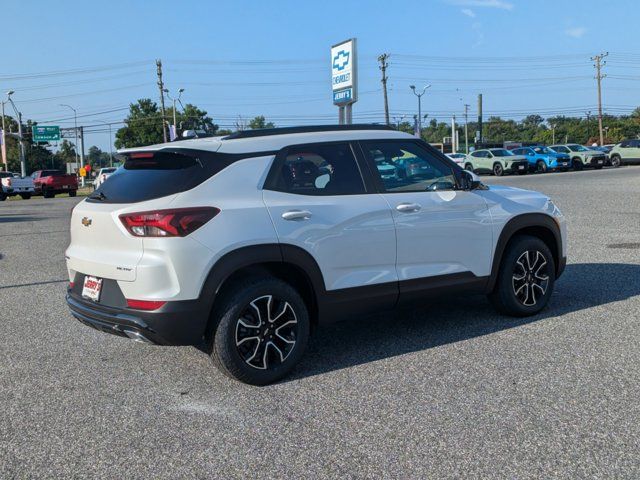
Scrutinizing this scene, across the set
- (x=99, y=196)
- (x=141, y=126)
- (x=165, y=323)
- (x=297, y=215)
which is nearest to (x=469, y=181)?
(x=297, y=215)

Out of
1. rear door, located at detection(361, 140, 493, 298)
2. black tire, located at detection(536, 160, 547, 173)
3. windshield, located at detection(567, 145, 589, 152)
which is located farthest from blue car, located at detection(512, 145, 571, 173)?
rear door, located at detection(361, 140, 493, 298)

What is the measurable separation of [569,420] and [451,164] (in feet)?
8.45

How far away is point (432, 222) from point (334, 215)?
96 cm

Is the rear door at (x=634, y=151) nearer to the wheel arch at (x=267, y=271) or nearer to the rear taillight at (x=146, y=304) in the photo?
the wheel arch at (x=267, y=271)

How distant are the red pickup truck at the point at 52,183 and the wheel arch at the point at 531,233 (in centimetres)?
3739

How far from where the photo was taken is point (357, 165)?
5.17m

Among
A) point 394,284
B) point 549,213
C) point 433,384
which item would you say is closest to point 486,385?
point 433,384

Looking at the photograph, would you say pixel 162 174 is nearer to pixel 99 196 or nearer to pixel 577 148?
pixel 99 196

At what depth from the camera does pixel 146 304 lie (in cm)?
425

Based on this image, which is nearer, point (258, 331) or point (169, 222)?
point (169, 222)

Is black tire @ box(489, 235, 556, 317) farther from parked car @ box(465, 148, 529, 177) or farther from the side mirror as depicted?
parked car @ box(465, 148, 529, 177)

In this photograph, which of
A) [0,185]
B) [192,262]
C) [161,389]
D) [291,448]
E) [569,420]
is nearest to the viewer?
[291,448]

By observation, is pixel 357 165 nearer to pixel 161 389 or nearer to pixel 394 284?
pixel 394 284

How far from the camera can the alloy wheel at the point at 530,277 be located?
237 inches
